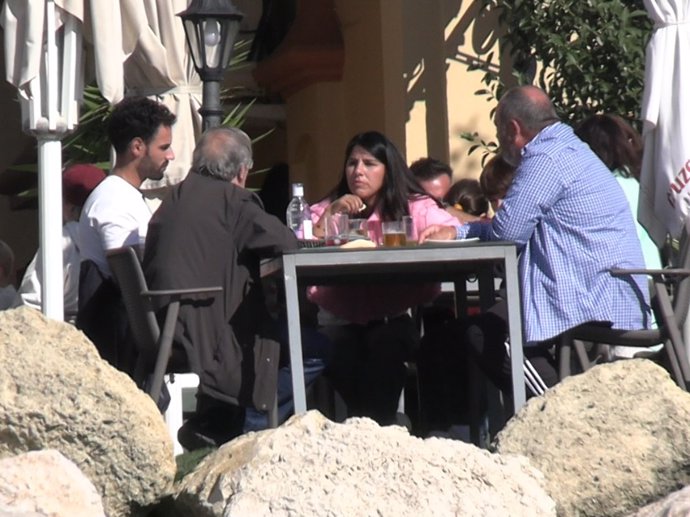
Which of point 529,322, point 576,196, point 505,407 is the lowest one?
point 505,407

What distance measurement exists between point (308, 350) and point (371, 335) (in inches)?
12.9

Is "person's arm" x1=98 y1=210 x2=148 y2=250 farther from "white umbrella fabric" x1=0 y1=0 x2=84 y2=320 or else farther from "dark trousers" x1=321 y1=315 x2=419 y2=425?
"dark trousers" x1=321 y1=315 x2=419 y2=425

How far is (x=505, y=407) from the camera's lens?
20.4 feet

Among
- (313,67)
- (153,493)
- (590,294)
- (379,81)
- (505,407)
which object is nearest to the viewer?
(153,493)

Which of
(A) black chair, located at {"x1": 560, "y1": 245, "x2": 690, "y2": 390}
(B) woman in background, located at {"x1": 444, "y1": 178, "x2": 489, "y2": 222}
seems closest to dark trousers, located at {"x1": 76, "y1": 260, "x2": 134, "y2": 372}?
(A) black chair, located at {"x1": 560, "y1": 245, "x2": 690, "y2": 390}

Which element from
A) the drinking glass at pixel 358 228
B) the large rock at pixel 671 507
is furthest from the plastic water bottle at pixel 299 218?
the large rock at pixel 671 507

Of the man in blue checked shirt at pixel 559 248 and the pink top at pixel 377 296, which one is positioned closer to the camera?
the man in blue checked shirt at pixel 559 248

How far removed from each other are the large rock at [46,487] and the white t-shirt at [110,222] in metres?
2.05

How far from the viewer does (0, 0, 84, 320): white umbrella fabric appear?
6422 millimetres

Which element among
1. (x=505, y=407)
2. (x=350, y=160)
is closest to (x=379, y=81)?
(x=350, y=160)

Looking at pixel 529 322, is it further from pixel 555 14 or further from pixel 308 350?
pixel 555 14

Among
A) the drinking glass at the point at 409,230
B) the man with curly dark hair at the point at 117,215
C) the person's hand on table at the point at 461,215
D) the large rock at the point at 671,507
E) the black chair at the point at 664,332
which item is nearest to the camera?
the large rock at the point at 671,507

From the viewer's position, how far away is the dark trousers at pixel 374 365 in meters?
6.57

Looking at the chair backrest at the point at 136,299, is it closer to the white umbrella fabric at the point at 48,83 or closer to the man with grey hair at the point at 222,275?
the man with grey hair at the point at 222,275
